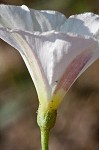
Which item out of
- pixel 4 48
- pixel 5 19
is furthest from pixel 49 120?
pixel 4 48

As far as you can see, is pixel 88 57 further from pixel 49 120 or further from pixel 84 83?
pixel 84 83

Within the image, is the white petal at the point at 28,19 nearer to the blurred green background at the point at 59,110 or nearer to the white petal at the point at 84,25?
the white petal at the point at 84,25

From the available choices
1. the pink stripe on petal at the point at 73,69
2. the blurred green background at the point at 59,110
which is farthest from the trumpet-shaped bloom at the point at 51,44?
the blurred green background at the point at 59,110

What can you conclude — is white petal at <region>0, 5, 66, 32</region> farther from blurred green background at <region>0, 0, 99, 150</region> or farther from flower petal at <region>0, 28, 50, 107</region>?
blurred green background at <region>0, 0, 99, 150</region>

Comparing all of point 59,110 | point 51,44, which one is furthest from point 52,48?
point 59,110

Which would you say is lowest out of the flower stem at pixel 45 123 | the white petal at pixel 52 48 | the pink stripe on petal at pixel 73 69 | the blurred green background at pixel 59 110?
the flower stem at pixel 45 123

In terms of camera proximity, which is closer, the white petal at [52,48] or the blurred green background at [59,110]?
the white petal at [52,48]

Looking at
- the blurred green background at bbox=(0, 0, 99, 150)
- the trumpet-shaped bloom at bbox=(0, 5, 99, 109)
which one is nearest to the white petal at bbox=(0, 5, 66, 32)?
the trumpet-shaped bloom at bbox=(0, 5, 99, 109)
